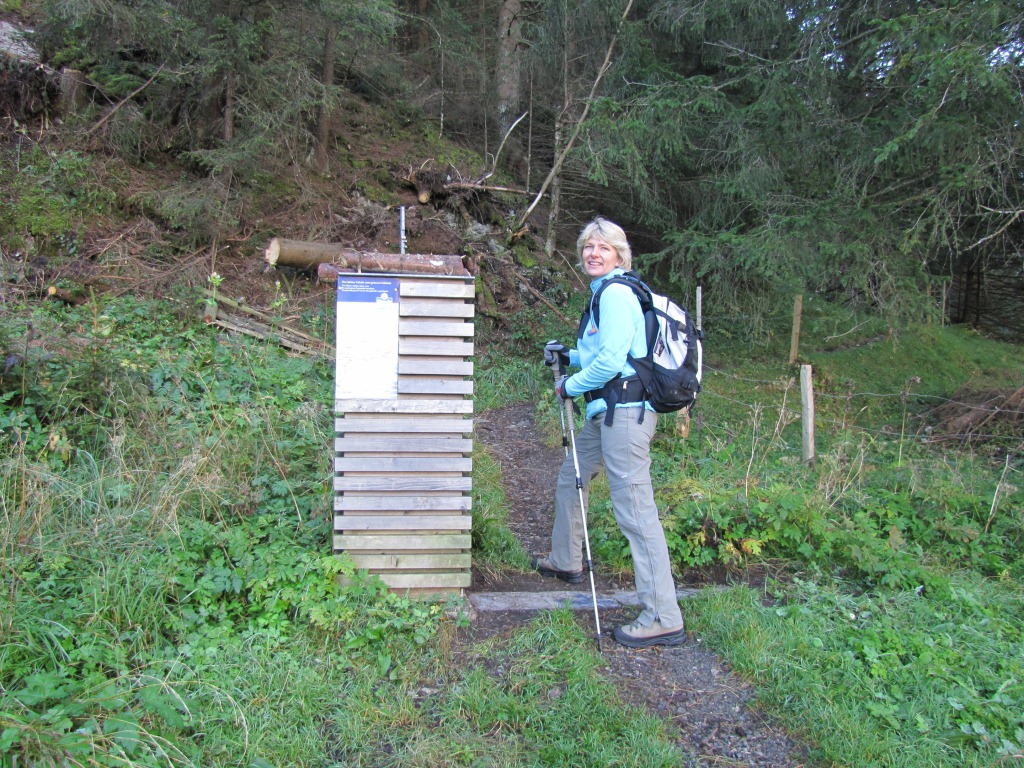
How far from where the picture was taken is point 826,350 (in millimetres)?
13375

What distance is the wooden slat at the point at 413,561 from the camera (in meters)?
3.56

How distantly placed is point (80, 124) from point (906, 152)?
10.5 m

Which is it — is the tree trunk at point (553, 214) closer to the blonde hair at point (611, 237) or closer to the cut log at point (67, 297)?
the cut log at point (67, 297)

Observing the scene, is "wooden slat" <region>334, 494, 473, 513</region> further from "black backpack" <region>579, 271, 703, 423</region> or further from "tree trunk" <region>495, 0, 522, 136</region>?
"tree trunk" <region>495, 0, 522, 136</region>

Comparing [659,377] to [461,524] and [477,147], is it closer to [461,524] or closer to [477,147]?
[461,524]

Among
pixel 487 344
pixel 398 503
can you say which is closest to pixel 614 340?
pixel 398 503

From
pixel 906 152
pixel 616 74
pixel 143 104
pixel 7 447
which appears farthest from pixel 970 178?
pixel 143 104

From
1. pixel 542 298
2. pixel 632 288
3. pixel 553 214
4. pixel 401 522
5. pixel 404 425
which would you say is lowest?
pixel 401 522

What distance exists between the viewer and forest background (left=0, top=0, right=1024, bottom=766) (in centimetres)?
290

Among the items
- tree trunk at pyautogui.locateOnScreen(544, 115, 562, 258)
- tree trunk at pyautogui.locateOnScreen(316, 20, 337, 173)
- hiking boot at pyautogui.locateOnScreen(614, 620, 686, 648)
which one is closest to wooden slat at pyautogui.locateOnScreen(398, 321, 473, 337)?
hiking boot at pyautogui.locateOnScreen(614, 620, 686, 648)

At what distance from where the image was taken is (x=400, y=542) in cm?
359

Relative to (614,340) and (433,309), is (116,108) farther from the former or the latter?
(614,340)

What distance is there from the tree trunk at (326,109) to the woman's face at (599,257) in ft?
23.5

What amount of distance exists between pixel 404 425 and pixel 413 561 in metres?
0.71
